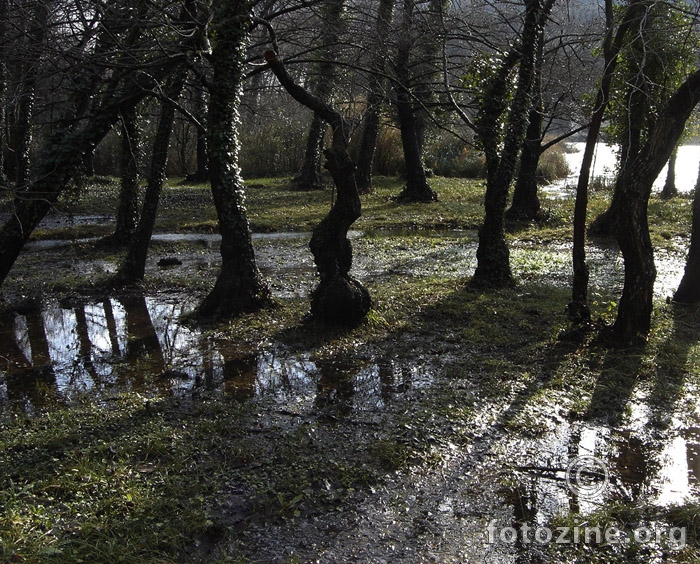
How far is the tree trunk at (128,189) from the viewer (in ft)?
32.7

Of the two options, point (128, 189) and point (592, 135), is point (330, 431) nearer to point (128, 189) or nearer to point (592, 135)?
point (592, 135)

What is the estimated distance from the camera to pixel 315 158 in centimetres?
2088

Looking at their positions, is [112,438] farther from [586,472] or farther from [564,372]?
[564,372]

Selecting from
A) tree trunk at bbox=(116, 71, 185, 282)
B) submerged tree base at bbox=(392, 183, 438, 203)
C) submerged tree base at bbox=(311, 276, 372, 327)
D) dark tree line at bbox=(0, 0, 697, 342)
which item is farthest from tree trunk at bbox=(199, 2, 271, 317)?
submerged tree base at bbox=(392, 183, 438, 203)

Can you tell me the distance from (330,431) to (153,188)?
507cm

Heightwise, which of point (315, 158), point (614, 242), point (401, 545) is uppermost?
point (315, 158)

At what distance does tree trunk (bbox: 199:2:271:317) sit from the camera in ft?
23.6

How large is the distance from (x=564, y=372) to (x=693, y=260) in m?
3.55

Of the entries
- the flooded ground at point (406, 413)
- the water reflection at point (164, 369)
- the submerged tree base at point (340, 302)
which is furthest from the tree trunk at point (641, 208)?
the submerged tree base at point (340, 302)

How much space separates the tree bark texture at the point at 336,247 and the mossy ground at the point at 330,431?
0.82ft

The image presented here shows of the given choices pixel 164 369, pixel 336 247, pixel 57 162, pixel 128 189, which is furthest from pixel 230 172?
pixel 128 189

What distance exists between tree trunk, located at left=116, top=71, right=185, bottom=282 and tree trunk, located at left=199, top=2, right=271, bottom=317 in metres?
1.07

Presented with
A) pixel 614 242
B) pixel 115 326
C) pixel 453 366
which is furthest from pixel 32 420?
pixel 614 242

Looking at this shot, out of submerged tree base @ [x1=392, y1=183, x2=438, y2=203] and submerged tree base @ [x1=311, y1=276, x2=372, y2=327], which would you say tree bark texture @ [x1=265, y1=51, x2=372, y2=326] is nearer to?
submerged tree base @ [x1=311, y1=276, x2=372, y2=327]
